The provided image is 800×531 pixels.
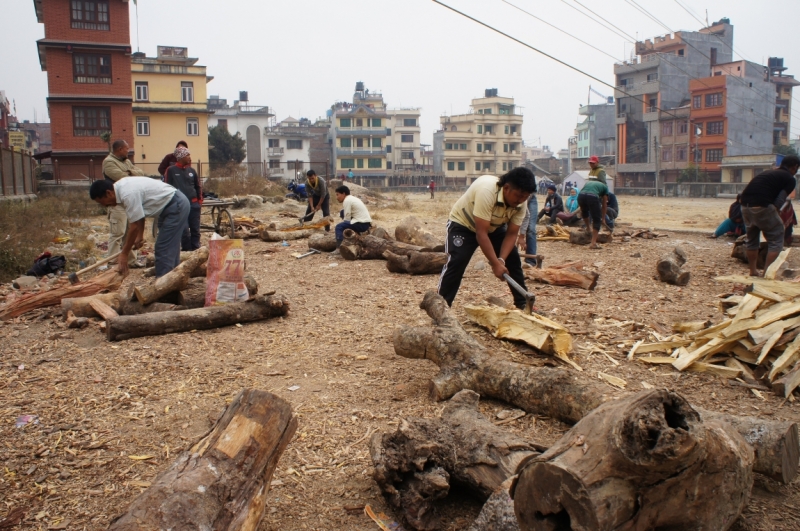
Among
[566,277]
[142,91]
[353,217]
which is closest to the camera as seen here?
[566,277]

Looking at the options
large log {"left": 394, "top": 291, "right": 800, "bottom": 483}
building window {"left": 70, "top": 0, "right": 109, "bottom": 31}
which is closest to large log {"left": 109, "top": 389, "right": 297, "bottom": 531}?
large log {"left": 394, "top": 291, "right": 800, "bottom": 483}

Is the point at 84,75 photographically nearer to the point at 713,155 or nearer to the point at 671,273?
the point at 671,273

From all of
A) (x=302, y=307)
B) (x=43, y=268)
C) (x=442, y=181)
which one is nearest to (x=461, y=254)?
(x=302, y=307)

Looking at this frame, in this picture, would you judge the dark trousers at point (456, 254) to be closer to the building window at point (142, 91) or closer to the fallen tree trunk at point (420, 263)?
the fallen tree trunk at point (420, 263)

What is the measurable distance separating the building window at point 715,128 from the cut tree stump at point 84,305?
5286 cm

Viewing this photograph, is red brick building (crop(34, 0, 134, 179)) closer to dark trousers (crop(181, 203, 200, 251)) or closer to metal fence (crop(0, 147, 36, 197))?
metal fence (crop(0, 147, 36, 197))

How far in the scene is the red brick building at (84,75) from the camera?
106 ft

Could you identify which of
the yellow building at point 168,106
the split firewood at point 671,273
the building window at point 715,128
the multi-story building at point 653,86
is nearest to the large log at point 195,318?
the split firewood at point 671,273

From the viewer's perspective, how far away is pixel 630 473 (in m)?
1.92

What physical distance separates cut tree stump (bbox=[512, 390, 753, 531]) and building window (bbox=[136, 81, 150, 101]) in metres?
45.7

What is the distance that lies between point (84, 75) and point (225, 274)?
32.6 metres

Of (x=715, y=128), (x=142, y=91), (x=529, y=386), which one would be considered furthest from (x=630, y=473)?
(x=715, y=128)

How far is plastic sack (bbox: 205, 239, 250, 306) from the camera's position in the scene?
5.86m

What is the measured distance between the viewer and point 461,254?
17.4 feet
